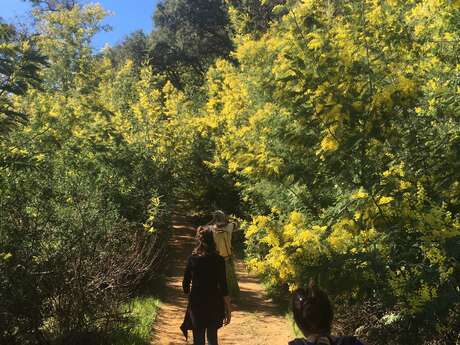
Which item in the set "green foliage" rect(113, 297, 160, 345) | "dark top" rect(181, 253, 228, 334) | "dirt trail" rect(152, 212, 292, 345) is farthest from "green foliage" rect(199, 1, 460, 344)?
"dirt trail" rect(152, 212, 292, 345)

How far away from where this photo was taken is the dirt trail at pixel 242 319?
6664 millimetres

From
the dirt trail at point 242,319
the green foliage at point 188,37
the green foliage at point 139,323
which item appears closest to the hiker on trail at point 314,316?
the green foliage at point 139,323

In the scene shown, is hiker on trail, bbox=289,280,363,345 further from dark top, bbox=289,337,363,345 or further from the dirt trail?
the dirt trail

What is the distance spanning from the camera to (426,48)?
6324 millimetres

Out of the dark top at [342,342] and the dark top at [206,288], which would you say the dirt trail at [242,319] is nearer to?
the dark top at [206,288]

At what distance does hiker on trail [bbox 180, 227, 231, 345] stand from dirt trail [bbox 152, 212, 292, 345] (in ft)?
6.51

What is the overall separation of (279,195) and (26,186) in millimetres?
3373

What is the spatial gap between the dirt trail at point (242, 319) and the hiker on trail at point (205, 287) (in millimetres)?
1985

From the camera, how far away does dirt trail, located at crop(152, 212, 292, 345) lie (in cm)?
666

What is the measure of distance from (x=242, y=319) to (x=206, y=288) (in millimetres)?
3403

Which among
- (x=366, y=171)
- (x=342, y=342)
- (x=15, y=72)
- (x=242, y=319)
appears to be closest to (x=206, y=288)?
(x=366, y=171)

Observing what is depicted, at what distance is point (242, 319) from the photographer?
764 centimetres

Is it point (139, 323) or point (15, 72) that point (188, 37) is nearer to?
point (139, 323)

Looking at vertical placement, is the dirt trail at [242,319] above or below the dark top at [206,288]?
below
